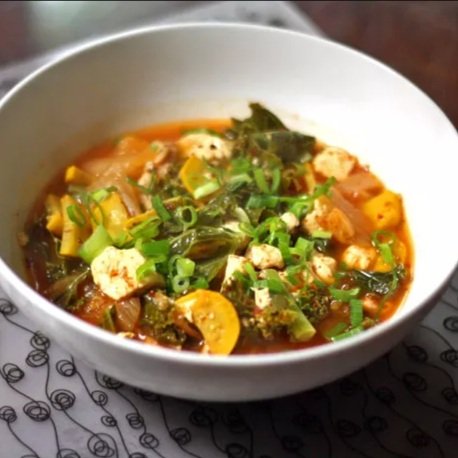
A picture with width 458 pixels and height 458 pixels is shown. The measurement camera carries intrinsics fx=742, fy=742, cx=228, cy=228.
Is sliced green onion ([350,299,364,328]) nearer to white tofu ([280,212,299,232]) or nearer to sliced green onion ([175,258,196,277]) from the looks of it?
white tofu ([280,212,299,232])

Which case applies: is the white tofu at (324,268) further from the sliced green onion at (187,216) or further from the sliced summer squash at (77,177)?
the sliced summer squash at (77,177)

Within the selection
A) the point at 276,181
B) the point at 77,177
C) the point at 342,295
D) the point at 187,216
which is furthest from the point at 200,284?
the point at 77,177

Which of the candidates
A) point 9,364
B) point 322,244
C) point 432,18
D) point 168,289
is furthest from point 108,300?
point 432,18

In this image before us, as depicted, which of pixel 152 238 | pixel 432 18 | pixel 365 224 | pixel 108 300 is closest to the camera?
pixel 108 300

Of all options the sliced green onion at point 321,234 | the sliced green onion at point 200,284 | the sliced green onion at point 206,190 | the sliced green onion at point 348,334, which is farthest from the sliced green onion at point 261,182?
the sliced green onion at point 348,334

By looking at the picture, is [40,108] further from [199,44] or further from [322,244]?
[322,244]
